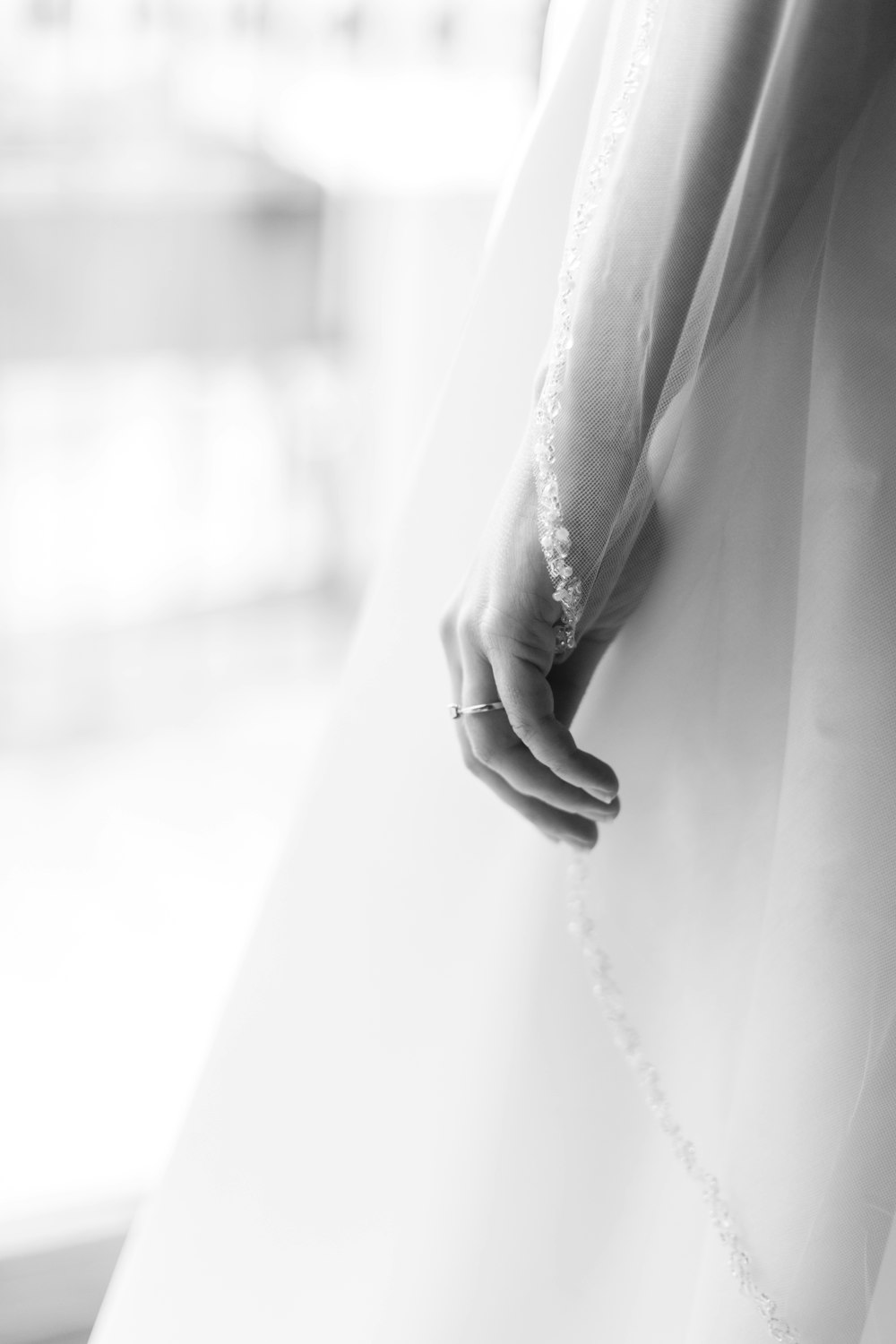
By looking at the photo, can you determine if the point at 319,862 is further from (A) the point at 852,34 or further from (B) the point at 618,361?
(A) the point at 852,34

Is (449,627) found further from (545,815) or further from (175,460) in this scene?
(175,460)

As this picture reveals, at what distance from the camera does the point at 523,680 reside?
0.63 metres

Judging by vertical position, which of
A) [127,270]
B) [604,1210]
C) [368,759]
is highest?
[127,270]

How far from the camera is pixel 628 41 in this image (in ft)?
2.04

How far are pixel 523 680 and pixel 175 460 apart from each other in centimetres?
124

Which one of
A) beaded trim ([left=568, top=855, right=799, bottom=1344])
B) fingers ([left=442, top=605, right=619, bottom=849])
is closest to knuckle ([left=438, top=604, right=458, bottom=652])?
fingers ([left=442, top=605, right=619, bottom=849])

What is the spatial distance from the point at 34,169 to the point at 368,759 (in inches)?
38.1


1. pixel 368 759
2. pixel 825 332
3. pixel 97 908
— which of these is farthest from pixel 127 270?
pixel 825 332

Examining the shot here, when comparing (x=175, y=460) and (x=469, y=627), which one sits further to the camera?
(x=175, y=460)

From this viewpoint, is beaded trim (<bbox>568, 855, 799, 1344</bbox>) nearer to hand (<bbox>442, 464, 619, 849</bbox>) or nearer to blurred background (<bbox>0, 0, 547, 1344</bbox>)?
hand (<bbox>442, 464, 619, 849</bbox>)

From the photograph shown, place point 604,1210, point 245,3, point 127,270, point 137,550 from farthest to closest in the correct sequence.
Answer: point 137,550, point 127,270, point 245,3, point 604,1210

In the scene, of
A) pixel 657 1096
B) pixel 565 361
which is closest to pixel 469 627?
pixel 565 361

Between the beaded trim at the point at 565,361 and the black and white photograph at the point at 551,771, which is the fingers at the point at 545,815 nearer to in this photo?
the black and white photograph at the point at 551,771

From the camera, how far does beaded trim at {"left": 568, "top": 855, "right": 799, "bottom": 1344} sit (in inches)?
23.2
